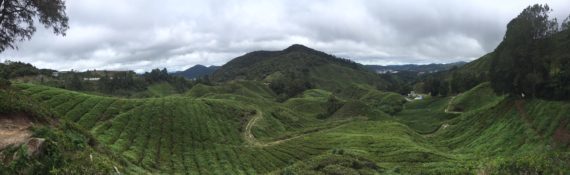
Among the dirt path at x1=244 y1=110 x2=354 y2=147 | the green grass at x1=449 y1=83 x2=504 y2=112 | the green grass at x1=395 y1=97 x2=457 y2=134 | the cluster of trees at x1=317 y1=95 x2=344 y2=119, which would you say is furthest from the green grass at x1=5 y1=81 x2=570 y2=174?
the cluster of trees at x1=317 y1=95 x2=344 y2=119

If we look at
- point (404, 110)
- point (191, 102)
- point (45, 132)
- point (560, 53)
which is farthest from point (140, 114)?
point (404, 110)

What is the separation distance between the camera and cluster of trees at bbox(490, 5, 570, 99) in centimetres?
9769

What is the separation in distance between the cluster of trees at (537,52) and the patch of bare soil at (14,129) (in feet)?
318

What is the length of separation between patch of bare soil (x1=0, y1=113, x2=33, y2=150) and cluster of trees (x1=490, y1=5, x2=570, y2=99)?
97.0 metres

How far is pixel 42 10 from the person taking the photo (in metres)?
38.9

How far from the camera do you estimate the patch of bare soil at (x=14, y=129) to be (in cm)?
2628

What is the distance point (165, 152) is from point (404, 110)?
12984 cm

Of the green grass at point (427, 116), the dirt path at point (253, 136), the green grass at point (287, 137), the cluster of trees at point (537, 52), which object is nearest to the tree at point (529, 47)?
the cluster of trees at point (537, 52)

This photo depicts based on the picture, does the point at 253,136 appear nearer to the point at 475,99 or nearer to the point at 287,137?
the point at 287,137

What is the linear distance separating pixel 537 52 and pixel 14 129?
10097 centimetres

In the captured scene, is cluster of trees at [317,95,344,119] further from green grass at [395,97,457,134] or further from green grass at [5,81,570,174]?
green grass at [5,81,570,174]

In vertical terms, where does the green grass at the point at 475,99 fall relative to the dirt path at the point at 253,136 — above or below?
above

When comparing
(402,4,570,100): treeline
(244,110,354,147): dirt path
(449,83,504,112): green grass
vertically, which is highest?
(402,4,570,100): treeline

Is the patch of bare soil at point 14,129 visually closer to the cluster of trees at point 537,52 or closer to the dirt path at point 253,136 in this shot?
the dirt path at point 253,136
